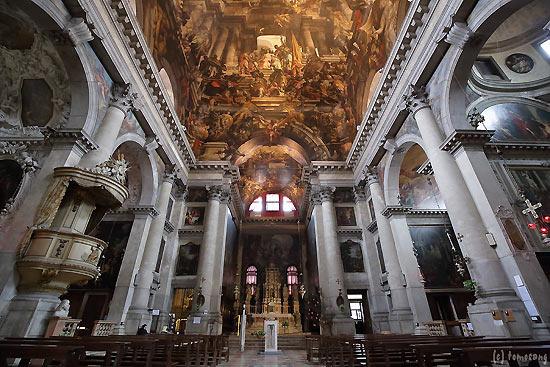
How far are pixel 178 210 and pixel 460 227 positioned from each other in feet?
45.2

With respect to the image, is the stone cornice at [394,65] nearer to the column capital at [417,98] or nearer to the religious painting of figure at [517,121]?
the column capital at [417,98]

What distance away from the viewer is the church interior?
6078 mm

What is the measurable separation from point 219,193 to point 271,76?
9194 millimetres

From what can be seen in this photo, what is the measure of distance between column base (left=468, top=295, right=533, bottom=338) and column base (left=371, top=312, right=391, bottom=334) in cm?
730

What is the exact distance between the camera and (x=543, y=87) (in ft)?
A: 33.5

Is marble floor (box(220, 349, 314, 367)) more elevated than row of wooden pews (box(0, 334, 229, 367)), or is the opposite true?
row of wooden pews (box(0, 334, 229, 367))

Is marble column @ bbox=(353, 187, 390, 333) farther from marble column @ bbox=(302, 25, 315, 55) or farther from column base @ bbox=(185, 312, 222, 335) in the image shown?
marble column @ bbox=(302, 25, 315, 55)

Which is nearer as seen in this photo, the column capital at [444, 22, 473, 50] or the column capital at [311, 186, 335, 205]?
the column capital at [444, 22, 473, 50]

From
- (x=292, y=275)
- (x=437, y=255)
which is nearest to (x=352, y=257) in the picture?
(x=437, y=255)

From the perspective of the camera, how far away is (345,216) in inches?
650

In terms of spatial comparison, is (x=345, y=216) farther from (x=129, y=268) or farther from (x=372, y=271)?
(x=129, y=268)

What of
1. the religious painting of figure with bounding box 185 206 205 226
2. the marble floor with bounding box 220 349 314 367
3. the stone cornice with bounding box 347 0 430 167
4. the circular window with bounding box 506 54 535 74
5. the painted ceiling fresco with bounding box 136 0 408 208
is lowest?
the marble floor with bounding box 220 349 314 367

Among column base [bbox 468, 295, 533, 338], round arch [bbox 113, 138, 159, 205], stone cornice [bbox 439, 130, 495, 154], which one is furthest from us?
round arch [bbox 113, 138, 159, 205]

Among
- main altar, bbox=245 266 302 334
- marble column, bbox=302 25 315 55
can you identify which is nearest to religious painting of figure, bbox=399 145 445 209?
marble column, bbox=302 25 315 55
